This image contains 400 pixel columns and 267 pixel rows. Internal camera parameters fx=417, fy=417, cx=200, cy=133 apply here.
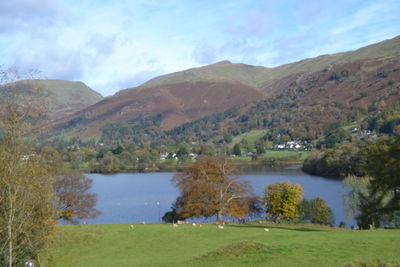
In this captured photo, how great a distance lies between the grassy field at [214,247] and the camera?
18328mm

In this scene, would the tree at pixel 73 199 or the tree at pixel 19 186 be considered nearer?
the tree at pixel 19 186

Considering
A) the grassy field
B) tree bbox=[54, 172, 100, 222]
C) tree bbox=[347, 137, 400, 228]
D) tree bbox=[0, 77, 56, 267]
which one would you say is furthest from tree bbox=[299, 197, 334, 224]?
tree bbox=[0, 77, 56, 267]

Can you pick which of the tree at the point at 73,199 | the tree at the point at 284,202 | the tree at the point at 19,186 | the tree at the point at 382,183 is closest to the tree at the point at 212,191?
the tree at the point at 284,202

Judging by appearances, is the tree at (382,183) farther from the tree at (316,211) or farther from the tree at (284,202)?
the tree at (284,202)

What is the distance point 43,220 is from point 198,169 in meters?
32.5

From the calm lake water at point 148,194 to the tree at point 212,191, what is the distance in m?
8.12

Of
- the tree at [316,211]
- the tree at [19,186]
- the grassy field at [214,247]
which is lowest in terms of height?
the tree at [316,211]

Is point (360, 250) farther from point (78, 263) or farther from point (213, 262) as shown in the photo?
point (78, 263)

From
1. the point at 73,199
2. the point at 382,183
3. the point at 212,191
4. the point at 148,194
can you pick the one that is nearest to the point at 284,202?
the point at 212,191

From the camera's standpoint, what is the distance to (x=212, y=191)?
48219 mm

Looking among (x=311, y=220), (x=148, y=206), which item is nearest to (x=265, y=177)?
(x=148, y=206)

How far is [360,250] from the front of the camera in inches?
731

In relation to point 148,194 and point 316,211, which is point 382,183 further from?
point 148,194

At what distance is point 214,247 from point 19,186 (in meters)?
13.2
